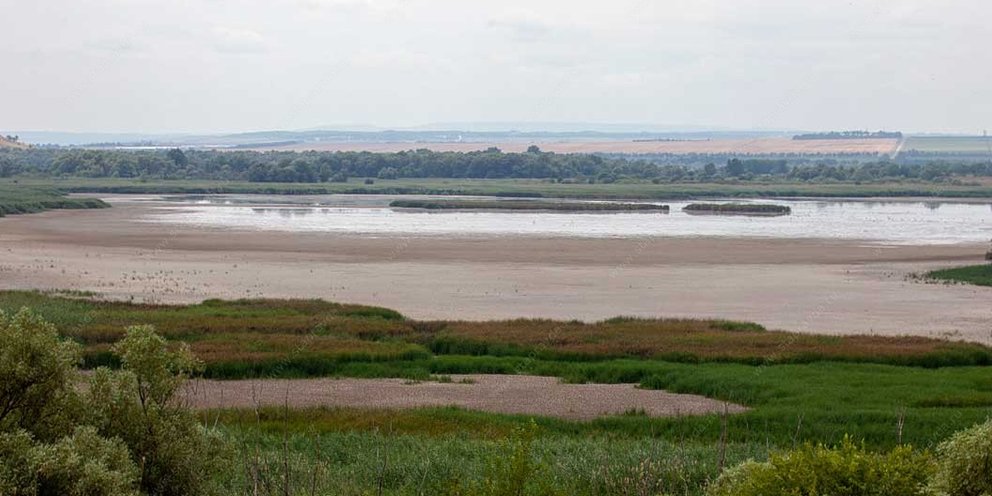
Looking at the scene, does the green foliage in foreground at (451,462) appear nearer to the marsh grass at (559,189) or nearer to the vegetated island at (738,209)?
the vegetated island at (738,209)

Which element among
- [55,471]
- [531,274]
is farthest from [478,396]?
[531,274]

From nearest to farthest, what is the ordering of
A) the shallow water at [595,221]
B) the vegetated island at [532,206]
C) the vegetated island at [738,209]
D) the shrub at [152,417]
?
the shrub at [152,417] → the shallow water at [595,221] → the vegetated island at [738,209] → the vegetated island at [532,206]

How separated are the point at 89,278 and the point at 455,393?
81.4ft

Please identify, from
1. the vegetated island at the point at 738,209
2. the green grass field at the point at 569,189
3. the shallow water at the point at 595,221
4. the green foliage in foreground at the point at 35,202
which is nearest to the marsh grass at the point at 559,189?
the green grass field at the point at 569,189

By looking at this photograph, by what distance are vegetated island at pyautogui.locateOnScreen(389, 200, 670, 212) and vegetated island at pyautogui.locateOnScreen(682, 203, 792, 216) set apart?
97.9 inches

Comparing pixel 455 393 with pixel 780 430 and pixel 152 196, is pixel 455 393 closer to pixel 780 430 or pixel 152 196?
pixel 780 430

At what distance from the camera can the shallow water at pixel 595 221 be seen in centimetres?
7200

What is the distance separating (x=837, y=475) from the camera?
7332mm

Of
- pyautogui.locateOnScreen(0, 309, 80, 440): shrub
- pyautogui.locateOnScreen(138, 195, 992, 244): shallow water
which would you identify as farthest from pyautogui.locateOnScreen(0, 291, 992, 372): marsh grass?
pyautogui.locateOnScreen(138, 195, 992, 244): shallow water

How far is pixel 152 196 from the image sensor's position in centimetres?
11356

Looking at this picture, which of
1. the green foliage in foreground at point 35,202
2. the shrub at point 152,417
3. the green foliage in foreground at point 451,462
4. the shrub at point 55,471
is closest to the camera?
the shrub at point 55,471

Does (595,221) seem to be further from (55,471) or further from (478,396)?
(55,471)

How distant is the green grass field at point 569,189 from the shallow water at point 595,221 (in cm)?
1390

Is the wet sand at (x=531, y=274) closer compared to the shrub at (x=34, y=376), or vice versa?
the shrub at (x=34, y=376)
